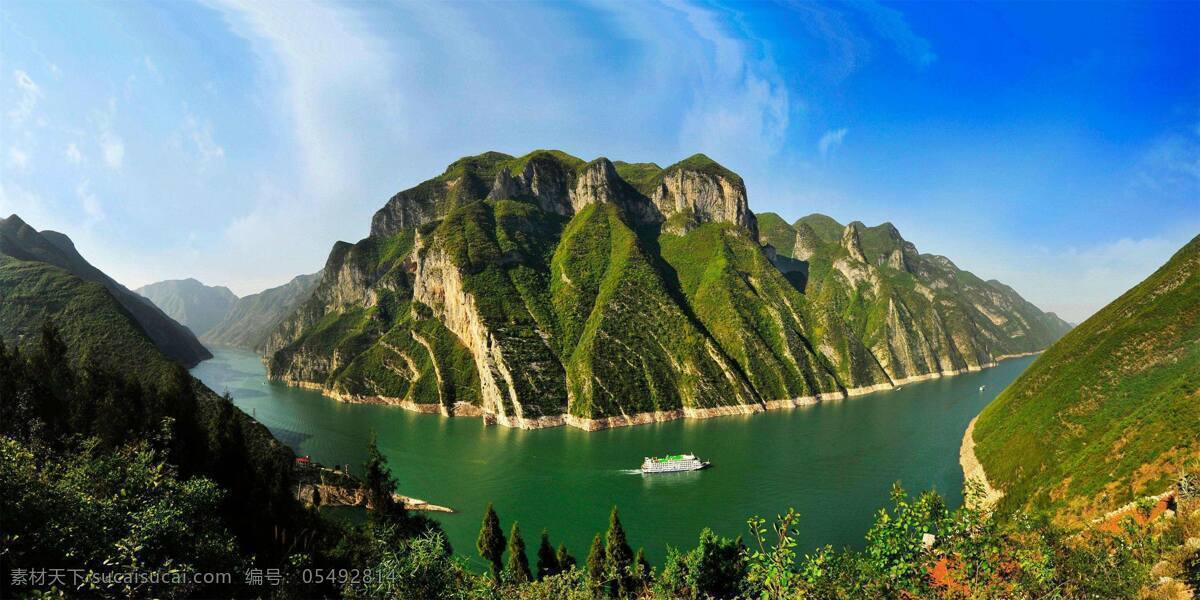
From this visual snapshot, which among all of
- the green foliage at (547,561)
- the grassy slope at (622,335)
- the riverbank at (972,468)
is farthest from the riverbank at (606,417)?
the green foliage at (547,561)

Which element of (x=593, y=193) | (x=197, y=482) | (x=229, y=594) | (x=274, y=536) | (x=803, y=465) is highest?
(x=593, y=193)

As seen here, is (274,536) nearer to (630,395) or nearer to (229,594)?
(229,594)

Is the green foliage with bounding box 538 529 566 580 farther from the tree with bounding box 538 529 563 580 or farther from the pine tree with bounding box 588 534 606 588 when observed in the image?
the pine tree with bounding box 588 534 606 588

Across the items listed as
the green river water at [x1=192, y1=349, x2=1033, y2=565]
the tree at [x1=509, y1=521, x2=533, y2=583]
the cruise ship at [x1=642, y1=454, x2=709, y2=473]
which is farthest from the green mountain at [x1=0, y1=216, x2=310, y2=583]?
the cruise ship at [x1=642, y1=454, x2=709, y2=473]

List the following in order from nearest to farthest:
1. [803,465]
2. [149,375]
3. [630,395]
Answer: [803,465], [149,375], [630,395]

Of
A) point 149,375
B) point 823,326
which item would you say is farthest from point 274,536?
point 823,326

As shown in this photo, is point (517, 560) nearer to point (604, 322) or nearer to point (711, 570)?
point (711, 570)

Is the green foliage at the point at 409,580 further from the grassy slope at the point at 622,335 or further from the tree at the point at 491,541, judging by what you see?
the grassy slope at the point at 622,335
